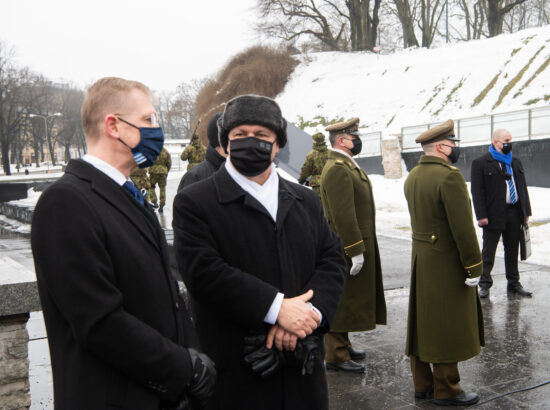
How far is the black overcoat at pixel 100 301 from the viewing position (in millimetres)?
1794

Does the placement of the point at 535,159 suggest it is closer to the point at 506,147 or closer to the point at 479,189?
the point at 506,147

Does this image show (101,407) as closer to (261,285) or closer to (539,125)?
(261,285)

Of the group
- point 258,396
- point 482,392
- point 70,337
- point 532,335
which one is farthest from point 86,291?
point 532,335

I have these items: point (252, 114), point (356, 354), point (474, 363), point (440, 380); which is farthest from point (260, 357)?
point (474, 363)

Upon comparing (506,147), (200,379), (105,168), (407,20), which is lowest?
(200,379)

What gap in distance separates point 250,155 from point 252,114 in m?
0.19

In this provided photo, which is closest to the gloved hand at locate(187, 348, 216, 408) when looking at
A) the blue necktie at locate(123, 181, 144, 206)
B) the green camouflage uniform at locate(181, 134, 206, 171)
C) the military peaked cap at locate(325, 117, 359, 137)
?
the blue necktie at locate(123, 181, 144, 206)

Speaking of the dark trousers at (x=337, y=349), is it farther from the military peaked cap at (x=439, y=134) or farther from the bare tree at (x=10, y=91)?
the bare tree at (x=10, y=91)

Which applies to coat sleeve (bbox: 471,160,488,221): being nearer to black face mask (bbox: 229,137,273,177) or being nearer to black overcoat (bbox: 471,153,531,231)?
black overcoat (bbox: 471,153,531,231)

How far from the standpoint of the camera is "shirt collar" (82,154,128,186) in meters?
2.06

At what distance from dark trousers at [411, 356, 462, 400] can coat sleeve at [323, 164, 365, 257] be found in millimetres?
1011

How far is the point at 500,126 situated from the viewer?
19625 mm

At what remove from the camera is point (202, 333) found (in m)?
2.59

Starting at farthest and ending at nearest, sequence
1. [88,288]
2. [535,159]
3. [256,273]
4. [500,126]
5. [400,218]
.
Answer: [500,126] → [535,159] → [400,218] → [256,273] → [88,288]
